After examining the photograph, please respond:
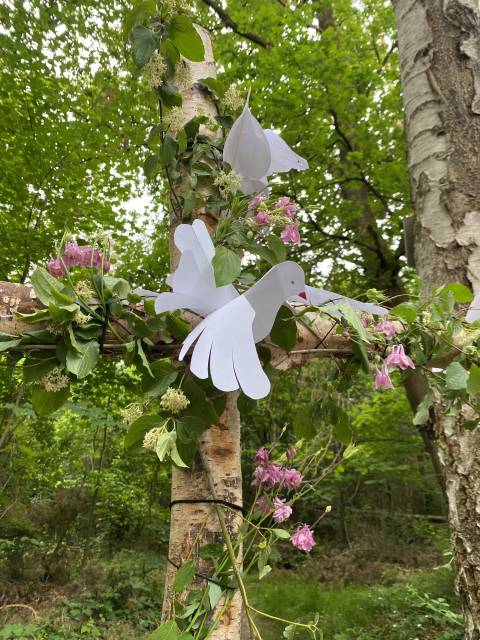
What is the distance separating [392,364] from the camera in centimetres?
79

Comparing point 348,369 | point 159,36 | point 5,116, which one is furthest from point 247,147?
point 5,116

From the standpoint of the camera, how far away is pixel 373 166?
4332mm

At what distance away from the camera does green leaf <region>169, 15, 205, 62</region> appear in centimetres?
87

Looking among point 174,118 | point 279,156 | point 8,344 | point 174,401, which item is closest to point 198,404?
point 174,401

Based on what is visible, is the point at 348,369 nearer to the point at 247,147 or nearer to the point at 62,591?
the point at 247,147

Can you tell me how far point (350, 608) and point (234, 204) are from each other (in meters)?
4.44

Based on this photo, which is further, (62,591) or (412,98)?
(62,591)

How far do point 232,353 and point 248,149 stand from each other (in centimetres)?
42

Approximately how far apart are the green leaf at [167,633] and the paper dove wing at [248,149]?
728 mm

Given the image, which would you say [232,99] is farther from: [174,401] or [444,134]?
[444,134]

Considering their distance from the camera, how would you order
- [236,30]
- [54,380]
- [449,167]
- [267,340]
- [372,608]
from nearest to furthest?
[54,380] → [267,340] → [449,167] → [372,608] → [236,30]

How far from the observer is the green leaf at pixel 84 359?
24.8 inches

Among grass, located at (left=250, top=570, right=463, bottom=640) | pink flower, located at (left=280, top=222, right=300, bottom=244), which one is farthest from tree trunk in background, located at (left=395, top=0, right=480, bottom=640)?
grass, located at (left=250, top=570, right=463, bottom=640)

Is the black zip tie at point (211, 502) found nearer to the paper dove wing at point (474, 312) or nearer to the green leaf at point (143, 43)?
the paper dove wing at point (474, 312)
